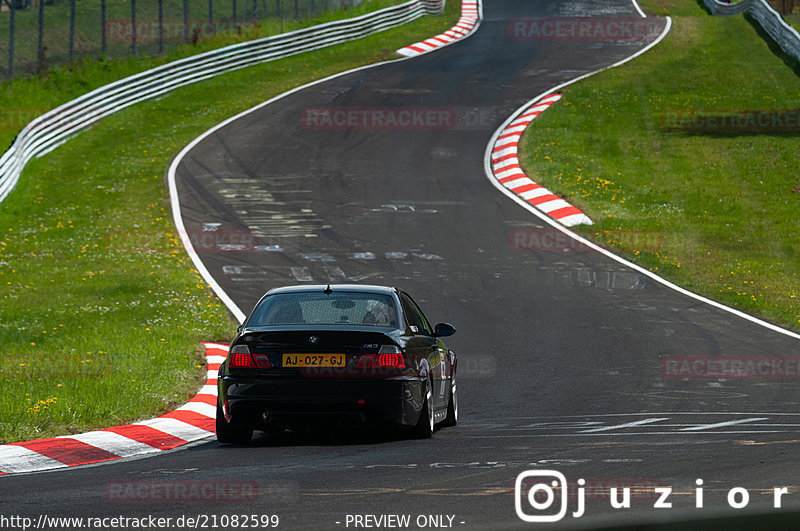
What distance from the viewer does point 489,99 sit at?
35562mm

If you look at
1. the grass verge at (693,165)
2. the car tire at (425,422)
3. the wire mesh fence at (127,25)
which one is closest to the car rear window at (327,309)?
the car tire at (425,422)

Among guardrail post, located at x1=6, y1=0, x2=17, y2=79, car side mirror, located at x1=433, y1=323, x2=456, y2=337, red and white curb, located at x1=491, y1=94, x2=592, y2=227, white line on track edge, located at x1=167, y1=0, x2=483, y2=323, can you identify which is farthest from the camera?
guardrail post, located at x1=6, y1=0, x2=17, y2=79

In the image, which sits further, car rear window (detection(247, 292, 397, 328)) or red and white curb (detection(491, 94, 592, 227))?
red and white curb (detection(491, 94, 592, 227))

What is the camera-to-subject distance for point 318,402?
30.4 feet

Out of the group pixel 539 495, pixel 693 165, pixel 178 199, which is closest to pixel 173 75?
pixel 178 199

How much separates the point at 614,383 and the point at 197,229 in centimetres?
1246

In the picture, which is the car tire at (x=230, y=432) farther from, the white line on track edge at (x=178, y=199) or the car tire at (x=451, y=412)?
the white line on track edge at (x=178, y=199)

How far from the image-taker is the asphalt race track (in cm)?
705

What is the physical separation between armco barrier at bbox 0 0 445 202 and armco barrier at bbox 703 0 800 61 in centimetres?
1233

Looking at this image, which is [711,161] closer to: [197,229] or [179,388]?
[197,229]

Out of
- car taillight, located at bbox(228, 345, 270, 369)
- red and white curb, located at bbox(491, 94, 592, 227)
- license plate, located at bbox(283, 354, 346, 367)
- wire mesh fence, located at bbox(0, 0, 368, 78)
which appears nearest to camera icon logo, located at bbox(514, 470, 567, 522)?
license plate, located at bbox(283, 354, 346, 367)

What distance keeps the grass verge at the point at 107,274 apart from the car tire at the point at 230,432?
1.55m

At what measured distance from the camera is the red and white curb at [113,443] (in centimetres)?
900

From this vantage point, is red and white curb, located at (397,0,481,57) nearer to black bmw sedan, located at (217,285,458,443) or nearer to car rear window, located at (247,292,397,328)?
car rear window, located at (247,292,397,328)
